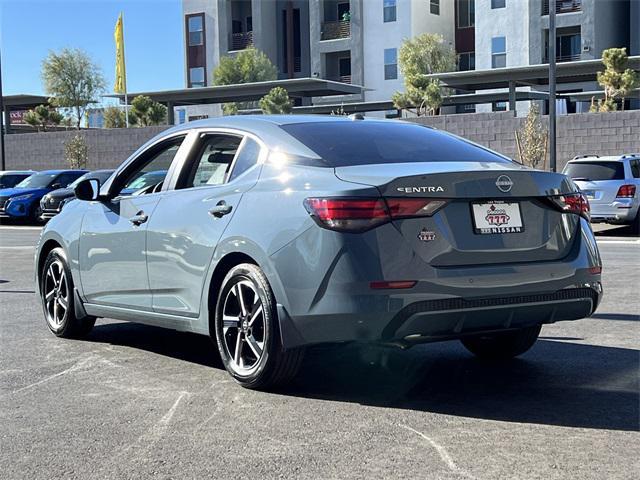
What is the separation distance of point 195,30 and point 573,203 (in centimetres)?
6284

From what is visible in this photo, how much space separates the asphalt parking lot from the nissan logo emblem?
1.16 metres

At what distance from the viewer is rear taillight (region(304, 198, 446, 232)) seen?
193 inches

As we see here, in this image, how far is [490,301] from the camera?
→ 16.6 feet

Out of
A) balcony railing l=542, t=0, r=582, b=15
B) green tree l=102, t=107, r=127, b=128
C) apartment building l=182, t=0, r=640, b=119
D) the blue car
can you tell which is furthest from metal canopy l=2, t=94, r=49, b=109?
balcony railing l=542, t=0, r=582, b=15

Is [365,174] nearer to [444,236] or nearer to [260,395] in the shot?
[444,236]

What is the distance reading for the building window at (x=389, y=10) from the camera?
57500 mm

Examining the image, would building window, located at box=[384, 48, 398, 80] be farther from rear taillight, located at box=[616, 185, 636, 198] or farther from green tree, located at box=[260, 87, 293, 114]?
rear taillight, located at box=[616, 185, 636, 198]

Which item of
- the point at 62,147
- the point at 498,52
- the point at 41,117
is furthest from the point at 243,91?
the point at 498,52

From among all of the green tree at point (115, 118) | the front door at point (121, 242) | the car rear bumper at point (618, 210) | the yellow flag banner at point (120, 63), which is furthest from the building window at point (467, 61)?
the front door at point (121, 242)

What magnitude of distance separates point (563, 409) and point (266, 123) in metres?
2.52

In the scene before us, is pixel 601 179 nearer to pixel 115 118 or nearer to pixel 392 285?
pixel 392 285

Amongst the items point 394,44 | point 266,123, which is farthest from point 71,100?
point 266,123

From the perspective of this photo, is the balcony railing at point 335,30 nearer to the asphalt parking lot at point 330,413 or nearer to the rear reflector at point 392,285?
the asphalt parking lot at point 330,413

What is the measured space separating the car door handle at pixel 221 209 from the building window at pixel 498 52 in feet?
160
